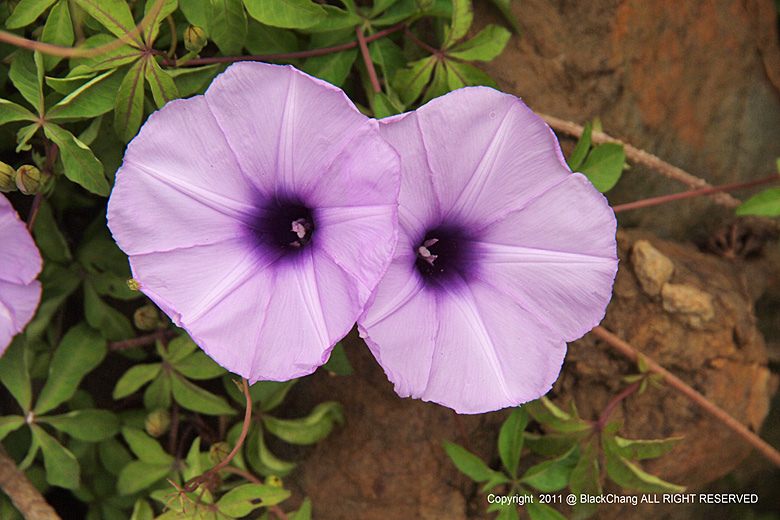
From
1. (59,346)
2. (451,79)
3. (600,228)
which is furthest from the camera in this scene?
(59,346)

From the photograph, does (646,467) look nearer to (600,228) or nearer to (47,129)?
(600,228)

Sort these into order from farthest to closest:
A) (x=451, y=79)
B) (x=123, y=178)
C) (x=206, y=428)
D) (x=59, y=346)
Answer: (x=206, y=428), (x=59, y=346), (x=451, y=79), (x=123, y=178)

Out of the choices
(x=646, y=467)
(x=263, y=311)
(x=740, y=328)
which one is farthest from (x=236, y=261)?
(x=740, y=328)

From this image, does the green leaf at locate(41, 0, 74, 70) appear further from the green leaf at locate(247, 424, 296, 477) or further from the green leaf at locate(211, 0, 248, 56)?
the green leaf at locate(247, 424, 296, 477)

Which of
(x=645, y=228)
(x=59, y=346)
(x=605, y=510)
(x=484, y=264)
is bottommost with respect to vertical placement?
(x=605, y=510)

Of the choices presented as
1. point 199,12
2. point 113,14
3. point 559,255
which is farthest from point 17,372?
point 559,255

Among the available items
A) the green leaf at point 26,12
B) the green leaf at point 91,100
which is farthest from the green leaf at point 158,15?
the green leaf at point 26,12

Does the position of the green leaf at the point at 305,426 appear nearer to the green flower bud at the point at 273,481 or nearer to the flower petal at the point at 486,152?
the green flower bud at the point at 273,481

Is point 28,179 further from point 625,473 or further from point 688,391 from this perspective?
point 688,391
